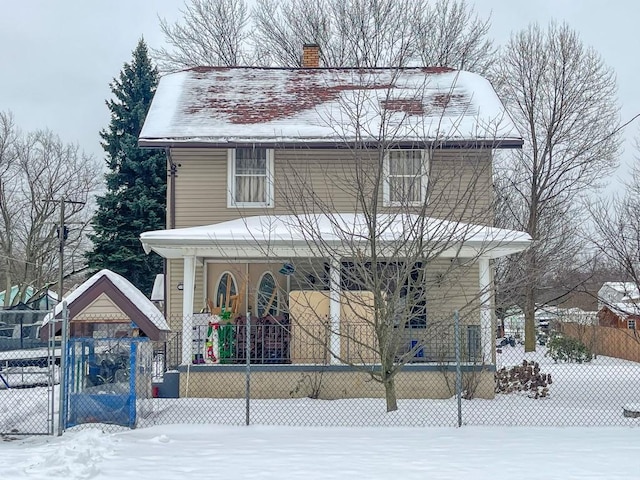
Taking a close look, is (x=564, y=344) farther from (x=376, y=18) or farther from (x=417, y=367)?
(x=376, y=18)

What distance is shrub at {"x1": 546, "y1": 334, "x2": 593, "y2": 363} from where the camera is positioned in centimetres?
2514

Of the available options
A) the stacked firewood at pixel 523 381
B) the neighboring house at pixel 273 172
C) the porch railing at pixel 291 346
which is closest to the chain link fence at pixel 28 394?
the porch railing at pixel 291 346

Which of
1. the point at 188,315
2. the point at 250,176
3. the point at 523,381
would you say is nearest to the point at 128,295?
the point at 188,315

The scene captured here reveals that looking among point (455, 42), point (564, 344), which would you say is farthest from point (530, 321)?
point (455, 42)

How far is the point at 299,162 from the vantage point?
1599 centimetres

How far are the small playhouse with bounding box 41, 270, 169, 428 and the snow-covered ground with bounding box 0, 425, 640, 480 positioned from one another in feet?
1.49

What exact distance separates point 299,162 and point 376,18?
19088 millimetres

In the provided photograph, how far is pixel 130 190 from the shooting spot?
27.1m

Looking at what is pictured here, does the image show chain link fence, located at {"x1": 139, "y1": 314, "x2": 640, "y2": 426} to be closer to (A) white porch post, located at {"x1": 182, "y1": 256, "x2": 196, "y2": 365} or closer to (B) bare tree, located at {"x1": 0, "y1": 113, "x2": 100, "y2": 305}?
(A) white porch post, located at {"x1": 182, "y1": 256, "x2": 196, "y2": 365}

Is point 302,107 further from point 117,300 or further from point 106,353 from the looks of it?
point 106,353

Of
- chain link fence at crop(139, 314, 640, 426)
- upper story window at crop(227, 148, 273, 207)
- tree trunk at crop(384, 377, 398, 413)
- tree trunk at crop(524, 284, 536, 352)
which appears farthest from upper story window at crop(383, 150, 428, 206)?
tree trunk at crop(524, 284, 536, 352)

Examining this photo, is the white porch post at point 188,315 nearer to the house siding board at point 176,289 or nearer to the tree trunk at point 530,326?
the house siding board at point 176,289

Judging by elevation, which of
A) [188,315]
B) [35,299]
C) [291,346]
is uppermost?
[35,299]

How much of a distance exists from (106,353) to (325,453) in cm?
394
